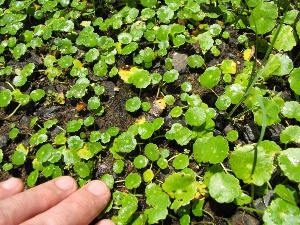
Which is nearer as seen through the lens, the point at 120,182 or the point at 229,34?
the point at 120,182

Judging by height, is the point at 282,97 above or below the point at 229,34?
below

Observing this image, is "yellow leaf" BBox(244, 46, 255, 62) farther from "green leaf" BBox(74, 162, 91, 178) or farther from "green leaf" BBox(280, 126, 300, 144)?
"green leaf" BBox(74, 162, 91, 178)

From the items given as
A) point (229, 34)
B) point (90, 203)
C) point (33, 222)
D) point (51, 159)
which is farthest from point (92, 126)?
point (229, 34)

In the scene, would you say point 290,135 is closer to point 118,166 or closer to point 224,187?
point 224,187

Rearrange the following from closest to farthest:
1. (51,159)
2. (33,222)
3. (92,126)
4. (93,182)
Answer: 1. (33,222)
2. (93,182)
3. (51,159)
4. (92,126)

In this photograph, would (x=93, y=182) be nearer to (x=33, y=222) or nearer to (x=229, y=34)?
(x=33, y=222)

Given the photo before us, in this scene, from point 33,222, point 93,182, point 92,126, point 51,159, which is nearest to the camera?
point 33,222
